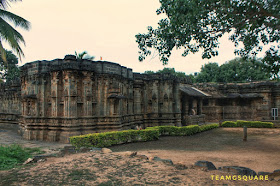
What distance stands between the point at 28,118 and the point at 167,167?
42.8ft

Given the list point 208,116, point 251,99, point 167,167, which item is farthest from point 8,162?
point 251,99

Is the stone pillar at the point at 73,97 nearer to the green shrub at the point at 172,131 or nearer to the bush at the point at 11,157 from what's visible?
the bush at the point at 11,157

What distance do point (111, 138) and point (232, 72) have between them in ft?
116

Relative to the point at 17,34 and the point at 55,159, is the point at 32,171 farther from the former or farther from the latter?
the point at 17,34

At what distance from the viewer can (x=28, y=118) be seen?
55.3 feet

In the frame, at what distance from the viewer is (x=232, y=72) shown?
43.1 meters

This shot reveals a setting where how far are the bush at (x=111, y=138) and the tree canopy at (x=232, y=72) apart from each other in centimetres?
3159

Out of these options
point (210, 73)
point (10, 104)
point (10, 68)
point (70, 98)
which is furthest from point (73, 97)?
point (210, 73)

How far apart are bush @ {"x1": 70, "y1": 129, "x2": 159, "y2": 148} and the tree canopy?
31587mm

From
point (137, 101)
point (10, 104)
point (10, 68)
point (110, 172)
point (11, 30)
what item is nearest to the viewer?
point (110, 172)

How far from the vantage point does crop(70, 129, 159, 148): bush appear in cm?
1320

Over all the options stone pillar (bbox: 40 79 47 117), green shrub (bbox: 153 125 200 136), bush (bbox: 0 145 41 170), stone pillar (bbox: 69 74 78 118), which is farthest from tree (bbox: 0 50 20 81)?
bush (bbox: 0 145 41 170)

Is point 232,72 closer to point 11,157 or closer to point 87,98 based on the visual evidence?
point 87,98

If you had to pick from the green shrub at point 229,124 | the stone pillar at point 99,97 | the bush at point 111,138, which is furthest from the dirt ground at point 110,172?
the green shrub at point 229,124
